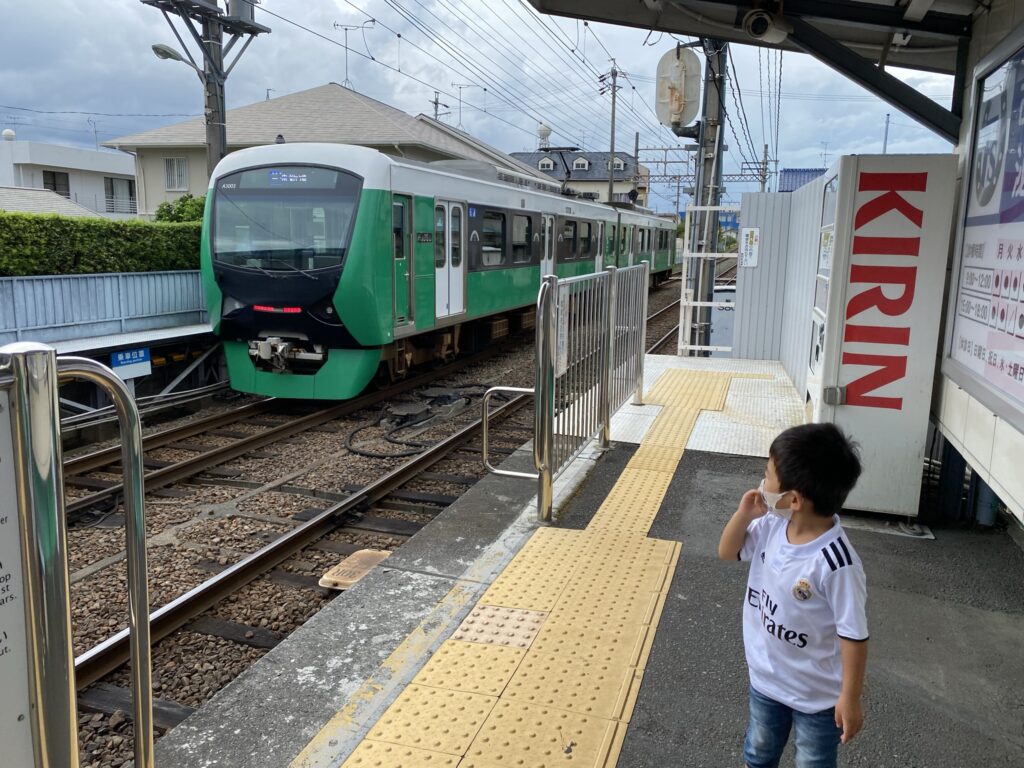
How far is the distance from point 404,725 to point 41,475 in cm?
177

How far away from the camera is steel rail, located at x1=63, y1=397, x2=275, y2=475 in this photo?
7179mm

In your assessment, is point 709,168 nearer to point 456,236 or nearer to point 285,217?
point 456,236

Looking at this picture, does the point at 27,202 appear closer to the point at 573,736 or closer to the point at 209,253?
the point at 209,253

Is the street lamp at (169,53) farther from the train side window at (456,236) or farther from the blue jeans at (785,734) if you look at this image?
the blue jeans at (785,734)

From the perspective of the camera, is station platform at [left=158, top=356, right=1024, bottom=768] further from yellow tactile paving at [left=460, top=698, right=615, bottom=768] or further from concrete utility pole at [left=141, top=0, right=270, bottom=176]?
concrete utility pole at [left=141, top=0, right=270, bottom=176]

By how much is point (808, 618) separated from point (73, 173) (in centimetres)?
4386

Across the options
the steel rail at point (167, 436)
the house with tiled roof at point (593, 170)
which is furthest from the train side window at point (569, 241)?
the house with tiled roof at point (593, 170)

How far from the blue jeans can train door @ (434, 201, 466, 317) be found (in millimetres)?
9004

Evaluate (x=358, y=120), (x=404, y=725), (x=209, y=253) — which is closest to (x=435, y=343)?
(x=209, y=253)

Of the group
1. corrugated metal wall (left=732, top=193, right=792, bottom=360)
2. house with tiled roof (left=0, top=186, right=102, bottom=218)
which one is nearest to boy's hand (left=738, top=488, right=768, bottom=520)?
corrugated metal wall (left=732, top=193, right=792, bottom=360)

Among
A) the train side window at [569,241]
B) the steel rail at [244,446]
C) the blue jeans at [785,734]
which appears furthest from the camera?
the train side window at [569,241]

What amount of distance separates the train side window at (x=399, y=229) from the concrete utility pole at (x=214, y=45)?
416 cm

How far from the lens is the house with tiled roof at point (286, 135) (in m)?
27.2

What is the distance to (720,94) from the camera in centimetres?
1153
